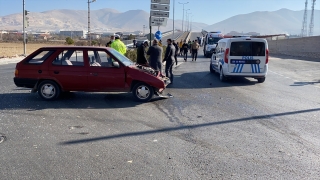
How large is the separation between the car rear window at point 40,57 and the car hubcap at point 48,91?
0.67m

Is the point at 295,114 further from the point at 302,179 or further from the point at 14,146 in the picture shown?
the point at 14,146

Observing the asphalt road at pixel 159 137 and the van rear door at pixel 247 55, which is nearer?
the asphalt road at pixel 159 137

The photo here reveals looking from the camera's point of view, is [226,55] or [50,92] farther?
[226,55]

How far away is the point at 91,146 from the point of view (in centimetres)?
626

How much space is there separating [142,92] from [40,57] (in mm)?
2869

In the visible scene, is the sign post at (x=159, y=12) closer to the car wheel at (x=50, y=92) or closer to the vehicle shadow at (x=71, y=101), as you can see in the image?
the vehicle shadow at (x=71, y=101)

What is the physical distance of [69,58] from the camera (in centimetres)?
1036

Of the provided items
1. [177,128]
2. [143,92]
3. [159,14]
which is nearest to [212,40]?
[159,14]

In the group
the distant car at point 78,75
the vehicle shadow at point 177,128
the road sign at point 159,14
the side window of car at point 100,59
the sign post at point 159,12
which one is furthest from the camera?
the road sign at point 159,14

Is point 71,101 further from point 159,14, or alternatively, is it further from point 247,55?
point 159,14

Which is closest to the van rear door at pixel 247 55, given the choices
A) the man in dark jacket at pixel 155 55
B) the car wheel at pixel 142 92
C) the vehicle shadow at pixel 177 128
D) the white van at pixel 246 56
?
the white van at pixel 246 56

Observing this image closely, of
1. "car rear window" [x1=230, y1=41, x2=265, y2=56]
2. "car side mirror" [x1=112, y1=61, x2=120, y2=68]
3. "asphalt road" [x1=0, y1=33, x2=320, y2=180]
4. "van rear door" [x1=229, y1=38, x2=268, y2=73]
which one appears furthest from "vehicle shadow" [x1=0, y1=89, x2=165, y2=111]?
"car rear window" [x1=230, y1=41, x2=265, y2=56]

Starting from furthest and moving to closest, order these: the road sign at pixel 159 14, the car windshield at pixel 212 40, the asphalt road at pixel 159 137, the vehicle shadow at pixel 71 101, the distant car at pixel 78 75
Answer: the car windshield at pixel 212 40 < the road sign at pixel 159 14 < the distant car at pixel 78 75 < the vehicle shadow at pixel 71 101 < the asphalt road at pixel 159 137

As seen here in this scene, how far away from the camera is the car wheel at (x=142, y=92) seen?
10.3m
